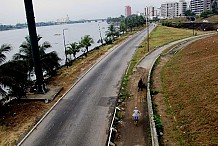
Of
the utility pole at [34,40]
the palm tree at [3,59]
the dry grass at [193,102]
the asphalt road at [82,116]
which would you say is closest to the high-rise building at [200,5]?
the dry grass at [193,102]

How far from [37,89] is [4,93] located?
5.00 m

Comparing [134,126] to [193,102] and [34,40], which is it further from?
[34,40]

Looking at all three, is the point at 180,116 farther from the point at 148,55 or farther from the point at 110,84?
the point at 148,55

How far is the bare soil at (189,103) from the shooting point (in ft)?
44.0

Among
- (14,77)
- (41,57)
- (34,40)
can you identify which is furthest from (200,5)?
(14,77)

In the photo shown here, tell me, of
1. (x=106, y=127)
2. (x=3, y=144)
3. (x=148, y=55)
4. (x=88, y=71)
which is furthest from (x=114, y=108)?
(x=148, y=55)

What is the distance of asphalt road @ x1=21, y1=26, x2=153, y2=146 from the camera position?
48.9 feet

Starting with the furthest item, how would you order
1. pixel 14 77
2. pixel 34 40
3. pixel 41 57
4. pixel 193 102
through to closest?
pixel 41 57 → pixel 34 40 → pixel 14 77 → pixel 193 102

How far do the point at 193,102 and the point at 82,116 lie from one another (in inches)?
298

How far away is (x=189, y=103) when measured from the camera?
56.3ft

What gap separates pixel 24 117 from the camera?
61.4 feet

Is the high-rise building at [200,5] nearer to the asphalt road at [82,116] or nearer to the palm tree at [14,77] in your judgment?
the asphalt road at [82,116]

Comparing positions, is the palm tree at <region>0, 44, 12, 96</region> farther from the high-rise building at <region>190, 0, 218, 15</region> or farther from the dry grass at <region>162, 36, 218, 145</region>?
the high-rise building at <region>190, 0, 218, 15</region>

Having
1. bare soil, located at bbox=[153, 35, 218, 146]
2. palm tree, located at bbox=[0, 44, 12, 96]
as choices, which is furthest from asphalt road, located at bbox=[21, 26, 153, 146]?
palm tree, located at bbox=[0, 44, 12, 96]
